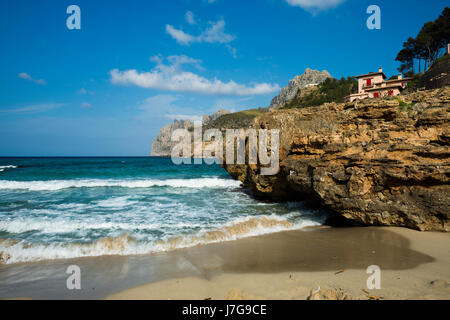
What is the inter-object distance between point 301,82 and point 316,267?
118 m

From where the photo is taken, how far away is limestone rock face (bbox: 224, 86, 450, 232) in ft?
19.2

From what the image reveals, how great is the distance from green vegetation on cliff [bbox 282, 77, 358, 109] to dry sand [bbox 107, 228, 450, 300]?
183 ft

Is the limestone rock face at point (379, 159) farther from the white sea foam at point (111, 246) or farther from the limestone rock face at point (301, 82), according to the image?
the limestone rock face at point (301, 82)

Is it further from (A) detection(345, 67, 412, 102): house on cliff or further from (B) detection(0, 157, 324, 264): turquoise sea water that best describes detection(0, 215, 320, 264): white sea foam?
(A) detection(345, 67, 412, 102): house on cliff

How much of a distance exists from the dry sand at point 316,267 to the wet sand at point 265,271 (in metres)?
0.02

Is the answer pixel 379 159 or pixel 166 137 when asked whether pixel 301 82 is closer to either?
pixel 166 137

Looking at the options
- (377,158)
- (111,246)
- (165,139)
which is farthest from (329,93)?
(165,139)

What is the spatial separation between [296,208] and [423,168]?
470cm

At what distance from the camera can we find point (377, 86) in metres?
33.9

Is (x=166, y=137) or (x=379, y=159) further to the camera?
(x=166, y=137)

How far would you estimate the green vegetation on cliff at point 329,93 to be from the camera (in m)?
57.9

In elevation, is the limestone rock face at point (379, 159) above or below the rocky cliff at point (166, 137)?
below

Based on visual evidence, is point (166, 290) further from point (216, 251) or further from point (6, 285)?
point (6, 285)

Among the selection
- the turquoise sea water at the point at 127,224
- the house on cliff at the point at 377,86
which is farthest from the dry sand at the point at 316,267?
the house on cliff at the point at 377,86
